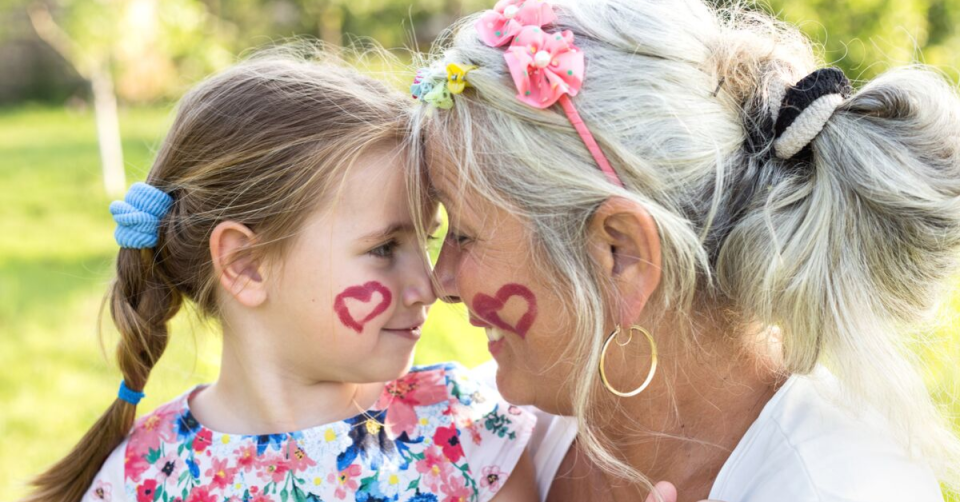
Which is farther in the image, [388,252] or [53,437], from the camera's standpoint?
[53,437]

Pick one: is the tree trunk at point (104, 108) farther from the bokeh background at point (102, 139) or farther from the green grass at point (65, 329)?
the green grass at point (65, 329)

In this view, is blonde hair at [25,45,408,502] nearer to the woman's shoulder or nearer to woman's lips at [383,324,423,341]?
woman's lips at [383,324,423,341]

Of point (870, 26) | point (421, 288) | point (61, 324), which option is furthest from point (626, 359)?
point (61, 324)

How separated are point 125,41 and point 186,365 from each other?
5892mm

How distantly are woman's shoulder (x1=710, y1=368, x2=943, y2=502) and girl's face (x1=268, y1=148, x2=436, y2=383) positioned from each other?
804 mm

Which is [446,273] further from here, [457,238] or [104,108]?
[104,108]

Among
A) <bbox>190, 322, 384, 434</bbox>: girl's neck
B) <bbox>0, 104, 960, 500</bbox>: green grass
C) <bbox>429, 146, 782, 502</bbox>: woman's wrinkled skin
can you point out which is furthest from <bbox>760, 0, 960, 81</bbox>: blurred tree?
<bbox>190, 322, 384, 434</bbox>: girl's neck

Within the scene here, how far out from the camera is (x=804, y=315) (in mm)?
1783

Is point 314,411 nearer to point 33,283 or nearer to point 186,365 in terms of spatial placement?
point 186,365

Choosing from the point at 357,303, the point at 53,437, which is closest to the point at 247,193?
the point at 357,303

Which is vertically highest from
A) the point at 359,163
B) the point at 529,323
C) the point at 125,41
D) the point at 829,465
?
the point at 125,41

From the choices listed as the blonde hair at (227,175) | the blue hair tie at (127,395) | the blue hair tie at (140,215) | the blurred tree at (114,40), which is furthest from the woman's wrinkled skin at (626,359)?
the blurred tree at (114,40)

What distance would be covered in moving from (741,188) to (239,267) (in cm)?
116

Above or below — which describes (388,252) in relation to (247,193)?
below
